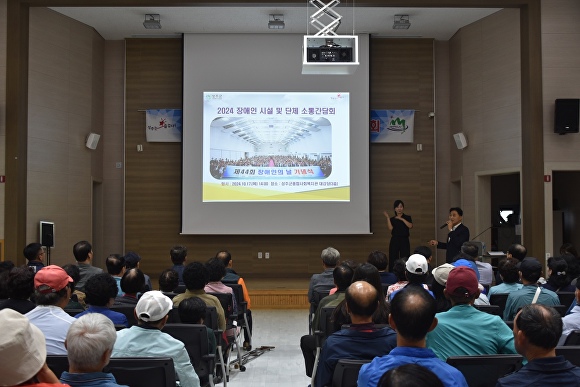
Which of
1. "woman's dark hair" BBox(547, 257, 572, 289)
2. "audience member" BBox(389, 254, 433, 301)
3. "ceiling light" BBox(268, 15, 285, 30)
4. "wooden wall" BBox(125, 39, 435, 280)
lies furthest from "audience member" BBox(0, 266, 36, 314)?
"wooden wall" BBox(125, 39, 435, 280)

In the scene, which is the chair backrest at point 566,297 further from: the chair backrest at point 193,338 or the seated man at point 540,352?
the seated man at point 540,352

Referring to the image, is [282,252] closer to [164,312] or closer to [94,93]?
[94,93]

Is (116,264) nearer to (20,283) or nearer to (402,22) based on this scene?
(20,283)

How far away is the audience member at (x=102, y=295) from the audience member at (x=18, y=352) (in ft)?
6.83

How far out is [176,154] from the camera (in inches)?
472

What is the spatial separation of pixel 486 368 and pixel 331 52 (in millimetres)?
5374

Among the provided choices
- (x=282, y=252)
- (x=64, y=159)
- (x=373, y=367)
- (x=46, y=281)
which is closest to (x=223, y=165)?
(x=282, y=252)

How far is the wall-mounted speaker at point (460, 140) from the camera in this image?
1134 cm

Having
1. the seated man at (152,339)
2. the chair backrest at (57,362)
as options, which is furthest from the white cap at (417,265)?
the chair backrest at (57,362)

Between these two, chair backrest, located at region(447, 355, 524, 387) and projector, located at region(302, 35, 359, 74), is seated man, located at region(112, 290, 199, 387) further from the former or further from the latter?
projector, located at region(302, 35, 359, 74)

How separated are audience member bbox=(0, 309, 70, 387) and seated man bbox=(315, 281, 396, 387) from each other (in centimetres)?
149

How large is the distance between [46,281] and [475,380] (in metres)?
2.25

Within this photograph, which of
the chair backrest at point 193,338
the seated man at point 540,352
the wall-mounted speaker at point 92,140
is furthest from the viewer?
the wall-mounted speaker at point 92,140

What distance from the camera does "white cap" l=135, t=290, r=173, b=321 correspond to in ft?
9.98
